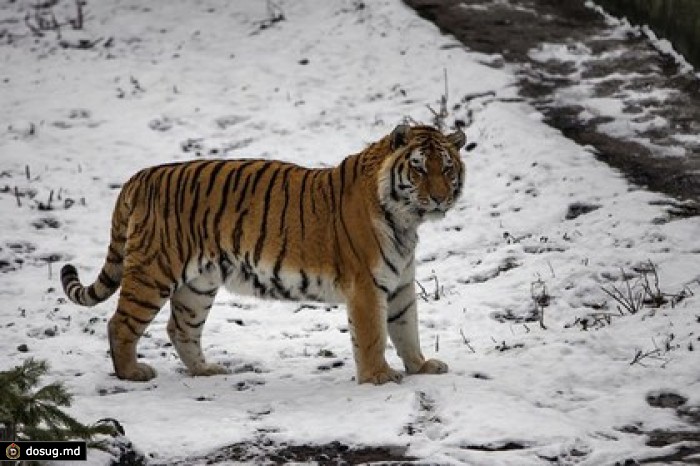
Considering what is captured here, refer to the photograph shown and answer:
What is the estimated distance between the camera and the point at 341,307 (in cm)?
853

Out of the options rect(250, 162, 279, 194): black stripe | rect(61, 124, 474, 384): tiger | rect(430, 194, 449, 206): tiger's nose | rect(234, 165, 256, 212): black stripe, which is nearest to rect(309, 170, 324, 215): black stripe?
rect(61, 124, 474, 384): tiger

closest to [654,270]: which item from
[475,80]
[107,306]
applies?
[107,306]

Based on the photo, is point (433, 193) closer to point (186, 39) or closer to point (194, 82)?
point (194, 82)

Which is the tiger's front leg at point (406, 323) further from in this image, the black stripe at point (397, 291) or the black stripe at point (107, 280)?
the black stripe at point (107, 280)

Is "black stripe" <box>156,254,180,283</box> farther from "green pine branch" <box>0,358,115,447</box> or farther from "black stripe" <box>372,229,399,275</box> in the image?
"green pine branch" <box>0,358,115,447</box>

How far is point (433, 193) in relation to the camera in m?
6.50

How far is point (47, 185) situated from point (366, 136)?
3.19 metres

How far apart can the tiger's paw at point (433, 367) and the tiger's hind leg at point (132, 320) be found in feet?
5.50

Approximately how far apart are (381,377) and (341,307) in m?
2.06

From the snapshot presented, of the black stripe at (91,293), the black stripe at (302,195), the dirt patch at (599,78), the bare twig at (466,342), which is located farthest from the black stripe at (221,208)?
the dirt patch at (599,78)

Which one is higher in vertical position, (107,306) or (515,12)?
(515,12)

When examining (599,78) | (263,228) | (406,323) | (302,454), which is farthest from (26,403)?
(599,78)

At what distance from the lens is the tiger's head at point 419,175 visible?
6520 millimetres

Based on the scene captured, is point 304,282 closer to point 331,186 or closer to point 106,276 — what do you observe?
point 331,186
